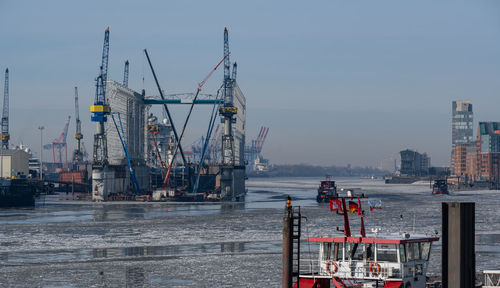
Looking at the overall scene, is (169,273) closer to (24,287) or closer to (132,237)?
(24,287)

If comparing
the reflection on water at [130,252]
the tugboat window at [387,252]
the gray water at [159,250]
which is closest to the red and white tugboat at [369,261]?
the tugboat window at [387,252]

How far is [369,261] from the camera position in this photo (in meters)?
37.5

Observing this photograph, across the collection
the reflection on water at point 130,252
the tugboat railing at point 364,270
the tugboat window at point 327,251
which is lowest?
the reflection on water at point 130,252

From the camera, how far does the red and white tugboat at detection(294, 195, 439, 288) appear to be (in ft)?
122

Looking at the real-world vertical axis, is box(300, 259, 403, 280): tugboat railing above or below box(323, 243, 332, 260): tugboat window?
below

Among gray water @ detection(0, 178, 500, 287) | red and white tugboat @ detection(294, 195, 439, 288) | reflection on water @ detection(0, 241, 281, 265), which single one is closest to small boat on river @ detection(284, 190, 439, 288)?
red and white tugboat @ detection(294, 195, 439, 288)

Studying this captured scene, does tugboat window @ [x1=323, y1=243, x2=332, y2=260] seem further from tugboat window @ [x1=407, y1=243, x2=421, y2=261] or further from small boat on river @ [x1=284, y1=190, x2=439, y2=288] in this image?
tugboat window @ [x1=407, y1=243, x2=421, y2=261]

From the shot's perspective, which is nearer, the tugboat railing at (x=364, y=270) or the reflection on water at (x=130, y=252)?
the tugboat railing at (x=364, y=270)

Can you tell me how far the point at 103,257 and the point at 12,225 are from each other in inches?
1827

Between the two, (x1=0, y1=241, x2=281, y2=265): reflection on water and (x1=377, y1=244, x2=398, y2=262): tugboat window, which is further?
(x1=0, y1=241, x2=281, y2=265): reflection on water

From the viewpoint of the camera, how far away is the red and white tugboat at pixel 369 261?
37125 mm

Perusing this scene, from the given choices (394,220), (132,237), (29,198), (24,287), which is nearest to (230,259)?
(24,287)

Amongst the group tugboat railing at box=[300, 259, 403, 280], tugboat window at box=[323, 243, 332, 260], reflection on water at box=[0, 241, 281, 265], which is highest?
tugboat window at box=[323, 243, 332, 260]

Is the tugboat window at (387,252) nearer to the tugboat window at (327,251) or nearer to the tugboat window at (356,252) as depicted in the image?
the tugboat window at (356,252)
